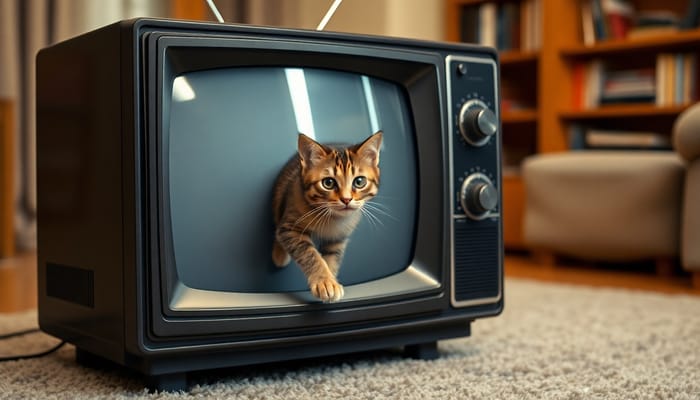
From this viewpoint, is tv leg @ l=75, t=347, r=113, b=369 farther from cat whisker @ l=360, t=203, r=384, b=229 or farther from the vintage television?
cat whisker @ l=360, t=203, r=384, b=229

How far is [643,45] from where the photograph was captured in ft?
8.79

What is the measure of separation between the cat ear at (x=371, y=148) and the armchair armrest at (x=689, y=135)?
1237mm

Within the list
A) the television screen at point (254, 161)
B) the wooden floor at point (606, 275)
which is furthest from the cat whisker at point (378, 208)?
the wooden floor at point (606, 275)

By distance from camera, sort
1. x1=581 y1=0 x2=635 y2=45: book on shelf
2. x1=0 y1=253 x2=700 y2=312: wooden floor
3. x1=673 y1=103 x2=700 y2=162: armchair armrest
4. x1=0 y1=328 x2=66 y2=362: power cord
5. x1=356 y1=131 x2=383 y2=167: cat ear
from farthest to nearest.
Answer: x1=581 y1=0 x2=635 y2=45: book on shelf → x1=673 y1=103 x2=700 y2=162: armchair armrest → x1=0 y1=253 x2=700 y2=312: wooden floor → x1=0 y1=328 x2=66 y2=362: power cord → x1=356 y1=131 x2=383 y2=167: cat ear

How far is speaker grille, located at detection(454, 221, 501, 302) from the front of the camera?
3.36ft

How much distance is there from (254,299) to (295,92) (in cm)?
24

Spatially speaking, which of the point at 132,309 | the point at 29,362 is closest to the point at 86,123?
the point at 132,309

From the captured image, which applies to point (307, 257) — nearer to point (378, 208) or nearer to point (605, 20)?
point (378, 208)

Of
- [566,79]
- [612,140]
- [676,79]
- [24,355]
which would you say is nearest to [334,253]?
[24,355]

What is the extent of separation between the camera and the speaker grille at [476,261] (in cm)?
102

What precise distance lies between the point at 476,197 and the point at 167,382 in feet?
1.44

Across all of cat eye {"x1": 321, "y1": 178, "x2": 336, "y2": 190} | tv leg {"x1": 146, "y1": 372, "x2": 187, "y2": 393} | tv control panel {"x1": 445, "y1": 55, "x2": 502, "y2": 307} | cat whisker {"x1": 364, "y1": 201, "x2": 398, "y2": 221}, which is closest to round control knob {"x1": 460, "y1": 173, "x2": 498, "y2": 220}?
tv control panel {"x1": 445, "y1": 55, "x2": 502, "y2": 307}

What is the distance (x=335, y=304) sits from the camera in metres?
0.90

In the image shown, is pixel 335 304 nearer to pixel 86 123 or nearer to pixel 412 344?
pixel 412 344
